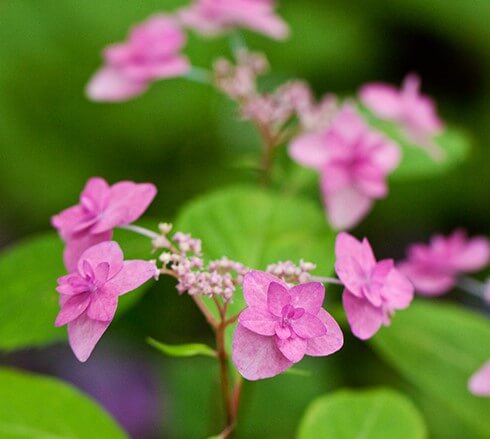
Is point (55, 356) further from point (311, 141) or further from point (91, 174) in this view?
point (311, 141)

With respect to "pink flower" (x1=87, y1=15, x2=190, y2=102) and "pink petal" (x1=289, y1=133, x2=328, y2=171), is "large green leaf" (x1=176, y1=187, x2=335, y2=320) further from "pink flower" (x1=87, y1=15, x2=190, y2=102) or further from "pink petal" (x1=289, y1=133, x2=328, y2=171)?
"pink flower" (x1=87, y1=15, x2=190, y2=102)

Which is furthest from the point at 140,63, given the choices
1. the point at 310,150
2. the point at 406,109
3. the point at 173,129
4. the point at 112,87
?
the point at 173,129

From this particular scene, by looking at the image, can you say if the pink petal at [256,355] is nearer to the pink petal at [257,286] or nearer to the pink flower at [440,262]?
the pink petal at [257,286]

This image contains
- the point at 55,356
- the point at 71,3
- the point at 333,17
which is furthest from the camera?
the point at 333,17

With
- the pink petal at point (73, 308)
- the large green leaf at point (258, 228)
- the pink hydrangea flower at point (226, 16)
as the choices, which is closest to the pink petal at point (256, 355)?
the pink petal at point (73, 308)

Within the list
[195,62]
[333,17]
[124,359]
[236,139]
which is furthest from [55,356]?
[333,17]

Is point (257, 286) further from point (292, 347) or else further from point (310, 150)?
point (310, 150)
